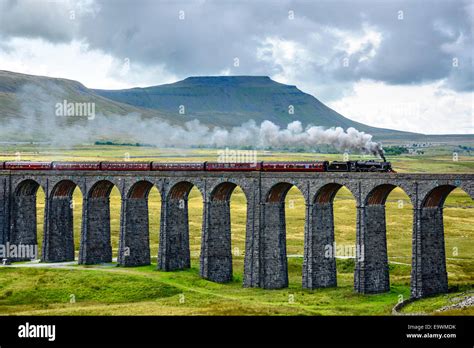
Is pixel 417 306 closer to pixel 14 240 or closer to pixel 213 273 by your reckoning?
pixel 213 273

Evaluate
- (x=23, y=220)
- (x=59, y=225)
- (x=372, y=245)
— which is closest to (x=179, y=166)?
(x=59, y=225)

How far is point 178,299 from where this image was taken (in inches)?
2761

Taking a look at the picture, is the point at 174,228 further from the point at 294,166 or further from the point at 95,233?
the point at 294,166

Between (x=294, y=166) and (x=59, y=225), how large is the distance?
33303 millimetres

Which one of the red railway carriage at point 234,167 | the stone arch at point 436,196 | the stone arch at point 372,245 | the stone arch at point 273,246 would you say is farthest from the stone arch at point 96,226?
the stone arch at point 436,196

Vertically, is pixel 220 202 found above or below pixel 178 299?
above

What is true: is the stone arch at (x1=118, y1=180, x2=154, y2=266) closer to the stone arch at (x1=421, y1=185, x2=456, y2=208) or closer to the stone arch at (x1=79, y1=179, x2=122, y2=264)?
the stone arch at (x1=79, y1=179, x2=122, y2=264)

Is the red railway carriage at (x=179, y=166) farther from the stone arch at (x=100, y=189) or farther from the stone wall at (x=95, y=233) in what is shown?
the stone wall at (x=95, y=233)

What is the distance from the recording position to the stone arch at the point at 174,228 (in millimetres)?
82750

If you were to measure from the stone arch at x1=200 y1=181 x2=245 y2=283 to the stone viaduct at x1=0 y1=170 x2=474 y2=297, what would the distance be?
0.35 ft

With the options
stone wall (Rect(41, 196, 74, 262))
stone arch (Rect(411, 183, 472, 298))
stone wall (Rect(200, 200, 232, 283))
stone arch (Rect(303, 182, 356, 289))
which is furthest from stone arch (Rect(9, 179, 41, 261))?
stone arch (Rect(411, 183, 472, 298))
